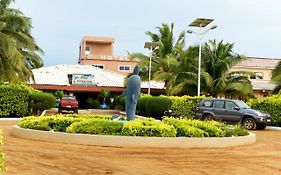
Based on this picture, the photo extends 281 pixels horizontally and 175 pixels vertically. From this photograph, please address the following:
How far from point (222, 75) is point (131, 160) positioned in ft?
88.4

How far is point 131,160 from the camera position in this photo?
9992 mm

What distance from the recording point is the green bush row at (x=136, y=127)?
13188 mm

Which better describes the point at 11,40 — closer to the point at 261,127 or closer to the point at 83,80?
the point at 261,127

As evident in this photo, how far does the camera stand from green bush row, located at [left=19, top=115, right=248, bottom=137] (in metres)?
13.2

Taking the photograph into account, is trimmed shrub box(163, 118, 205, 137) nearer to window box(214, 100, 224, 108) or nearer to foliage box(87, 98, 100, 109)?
window box(214, 100, 224, 108)

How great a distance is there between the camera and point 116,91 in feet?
156

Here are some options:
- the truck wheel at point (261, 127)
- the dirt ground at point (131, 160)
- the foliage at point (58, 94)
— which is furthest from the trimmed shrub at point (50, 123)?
the foliage at point (58, 94)

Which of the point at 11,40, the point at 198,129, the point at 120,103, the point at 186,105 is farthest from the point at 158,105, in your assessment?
the point at 198,129

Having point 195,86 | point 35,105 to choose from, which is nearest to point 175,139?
point 35,105

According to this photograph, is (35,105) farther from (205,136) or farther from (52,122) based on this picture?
(205,136)

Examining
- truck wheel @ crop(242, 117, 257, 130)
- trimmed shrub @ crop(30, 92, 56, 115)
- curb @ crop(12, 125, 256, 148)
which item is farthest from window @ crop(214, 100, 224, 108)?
trimmed shrub @ crop(30, 92, 56, 115)

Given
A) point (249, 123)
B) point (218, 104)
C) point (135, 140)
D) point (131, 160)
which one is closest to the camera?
point (131, 160)

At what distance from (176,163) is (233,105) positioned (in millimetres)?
13554

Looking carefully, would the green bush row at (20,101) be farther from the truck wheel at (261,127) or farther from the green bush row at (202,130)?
the green bush row at (202,130)
